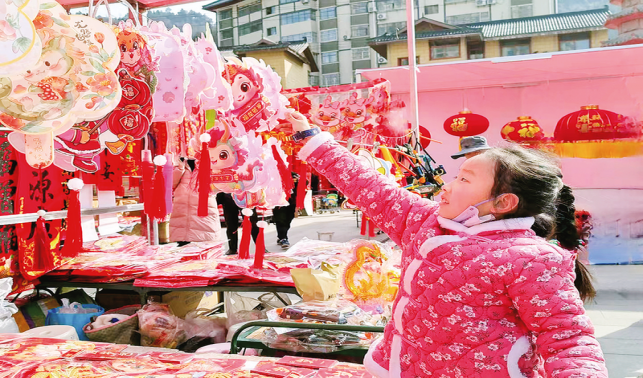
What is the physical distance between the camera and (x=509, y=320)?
122 cm

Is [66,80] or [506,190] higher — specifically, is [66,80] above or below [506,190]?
above

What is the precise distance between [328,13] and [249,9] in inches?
199

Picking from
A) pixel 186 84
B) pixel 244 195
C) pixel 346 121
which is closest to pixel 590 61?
pixel 346 121

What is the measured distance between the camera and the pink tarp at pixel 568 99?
22.0ft

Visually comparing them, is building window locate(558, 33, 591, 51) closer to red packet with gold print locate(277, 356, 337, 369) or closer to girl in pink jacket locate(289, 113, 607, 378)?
red packet with gold print locate(277, 356, 337, 369)

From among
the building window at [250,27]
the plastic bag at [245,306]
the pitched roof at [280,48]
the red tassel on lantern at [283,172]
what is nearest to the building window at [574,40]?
the pitched roof at [280,48]

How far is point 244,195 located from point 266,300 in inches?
27.9

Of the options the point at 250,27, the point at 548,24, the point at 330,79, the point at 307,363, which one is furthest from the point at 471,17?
the point at 307,363

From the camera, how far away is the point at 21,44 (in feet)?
4.87

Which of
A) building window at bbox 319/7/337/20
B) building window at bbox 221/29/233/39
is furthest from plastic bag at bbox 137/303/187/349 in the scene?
building window at bbox 221/29/233/39

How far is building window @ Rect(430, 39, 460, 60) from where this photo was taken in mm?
22734

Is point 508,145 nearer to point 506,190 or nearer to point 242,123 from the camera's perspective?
point 506,190

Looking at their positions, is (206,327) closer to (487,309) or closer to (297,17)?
(487,309)

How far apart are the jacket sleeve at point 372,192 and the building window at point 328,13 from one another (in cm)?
3188
